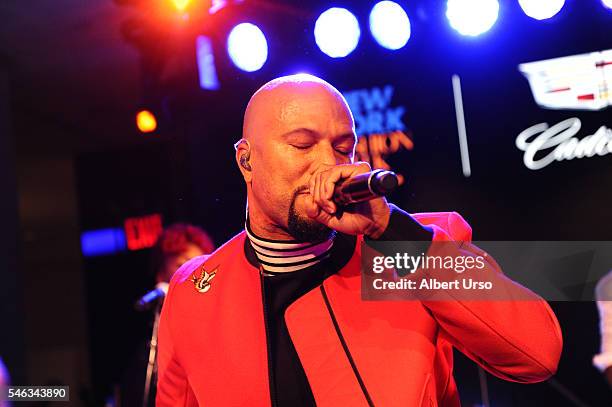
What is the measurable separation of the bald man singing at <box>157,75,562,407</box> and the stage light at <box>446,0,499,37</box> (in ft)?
8.09

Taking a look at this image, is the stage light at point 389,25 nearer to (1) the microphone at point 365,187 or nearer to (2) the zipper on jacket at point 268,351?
(2) the zipper on jacket at point 268,351

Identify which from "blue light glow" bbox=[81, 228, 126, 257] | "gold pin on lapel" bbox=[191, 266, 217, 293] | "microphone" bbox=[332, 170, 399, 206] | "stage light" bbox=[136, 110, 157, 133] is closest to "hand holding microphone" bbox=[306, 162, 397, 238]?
"microphone" bbox=[332, 170, 399, 206]

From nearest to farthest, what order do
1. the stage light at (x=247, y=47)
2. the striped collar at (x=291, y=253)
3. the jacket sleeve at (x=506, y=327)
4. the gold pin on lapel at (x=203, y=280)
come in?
the jacket sleeve at (x=506, y=327) < the striped collar at (x=291, y=253) < the gold pin on lapel at (x=203, y=280) < the stage light at (x=247, y=47)

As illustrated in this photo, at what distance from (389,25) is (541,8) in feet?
2.50

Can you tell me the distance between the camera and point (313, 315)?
1.45 metres

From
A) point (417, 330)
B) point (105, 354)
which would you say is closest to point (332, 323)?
point (417, 330)

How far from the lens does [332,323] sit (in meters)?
1.43

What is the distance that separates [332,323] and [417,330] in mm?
166

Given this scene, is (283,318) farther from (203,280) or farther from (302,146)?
(302,146)

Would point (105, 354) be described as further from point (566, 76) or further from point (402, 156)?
point (566, 76)

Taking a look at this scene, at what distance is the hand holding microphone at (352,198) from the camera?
1.09m

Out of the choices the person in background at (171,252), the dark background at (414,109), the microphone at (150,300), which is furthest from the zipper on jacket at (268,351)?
the dark background at (414,109)

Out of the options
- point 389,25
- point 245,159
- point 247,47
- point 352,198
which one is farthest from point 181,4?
point 352,198

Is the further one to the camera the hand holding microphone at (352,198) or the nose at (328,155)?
the nose at (328,155)
